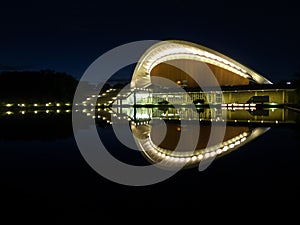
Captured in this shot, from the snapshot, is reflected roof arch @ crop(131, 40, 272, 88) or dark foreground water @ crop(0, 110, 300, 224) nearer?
dark foreground water @ crop(0, 110, 300, 224)

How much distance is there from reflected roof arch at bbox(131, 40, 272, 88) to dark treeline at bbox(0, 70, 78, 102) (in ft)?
26.2

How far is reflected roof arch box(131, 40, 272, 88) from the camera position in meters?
29.8

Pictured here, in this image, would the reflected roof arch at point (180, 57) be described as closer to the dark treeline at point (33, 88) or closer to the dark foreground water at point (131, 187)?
the dark treeline at point (33, 88)

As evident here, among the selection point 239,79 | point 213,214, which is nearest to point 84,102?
point 239,79

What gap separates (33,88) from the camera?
3091cm

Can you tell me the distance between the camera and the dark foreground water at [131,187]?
9.95 ft

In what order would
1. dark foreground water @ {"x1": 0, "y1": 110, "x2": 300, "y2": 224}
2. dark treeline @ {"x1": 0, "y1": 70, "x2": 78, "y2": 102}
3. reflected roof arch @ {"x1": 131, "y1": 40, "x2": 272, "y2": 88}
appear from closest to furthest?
dark foreground water @ {"x1": 0, "y1": 110, "x2": 300, "y2": 224} → dark treeline @ {"x1": 0, "y1": 70, "x2": 78, "y2": 102} → reflected roof arch @ {"x1": 131, "y1": 40, "x2": 272, "y2": 88}

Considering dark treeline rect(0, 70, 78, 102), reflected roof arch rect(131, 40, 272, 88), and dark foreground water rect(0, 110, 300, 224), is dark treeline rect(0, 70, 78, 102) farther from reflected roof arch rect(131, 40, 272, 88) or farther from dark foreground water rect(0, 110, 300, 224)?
dark foreground water rect(0, 110, 300, 224)

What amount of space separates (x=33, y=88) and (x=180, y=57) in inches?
634

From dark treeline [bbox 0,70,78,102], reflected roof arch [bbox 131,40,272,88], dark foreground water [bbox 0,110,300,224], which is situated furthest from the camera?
reflected roof arch [bbox 131,40,272,88]

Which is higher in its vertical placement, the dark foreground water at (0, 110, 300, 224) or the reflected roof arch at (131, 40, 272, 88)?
the reflected roof arch at (131, 40, 272, 88)

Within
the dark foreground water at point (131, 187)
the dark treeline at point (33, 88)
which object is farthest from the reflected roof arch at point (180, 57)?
the dark foreground water at point (131, 187)

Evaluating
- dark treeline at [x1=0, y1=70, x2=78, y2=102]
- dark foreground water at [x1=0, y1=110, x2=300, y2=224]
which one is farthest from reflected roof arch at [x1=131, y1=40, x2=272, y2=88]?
dark foreground water at [x1=0, y1=110, x2=300, y2=224]

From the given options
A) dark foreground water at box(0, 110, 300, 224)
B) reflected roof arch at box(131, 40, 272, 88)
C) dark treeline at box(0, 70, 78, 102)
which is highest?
reflected roof arch at box(131, 40, 272, 88)
